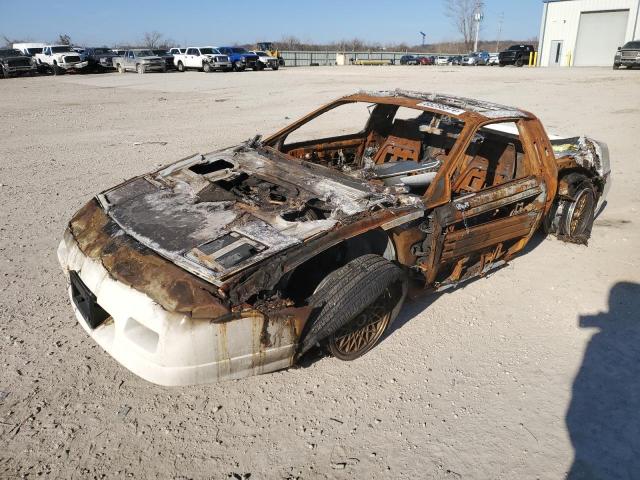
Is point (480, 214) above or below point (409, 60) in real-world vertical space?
below

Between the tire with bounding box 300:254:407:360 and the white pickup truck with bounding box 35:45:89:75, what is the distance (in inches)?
1132

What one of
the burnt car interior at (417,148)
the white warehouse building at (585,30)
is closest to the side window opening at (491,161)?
the burnt car interior at (417,148)

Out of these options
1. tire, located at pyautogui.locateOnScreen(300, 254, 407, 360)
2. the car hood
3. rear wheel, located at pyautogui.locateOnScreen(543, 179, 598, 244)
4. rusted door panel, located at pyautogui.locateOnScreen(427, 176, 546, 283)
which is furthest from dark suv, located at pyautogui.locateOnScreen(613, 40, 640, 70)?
tire, located at pyautogui.locateOnScreen(300, 254, 407, 360)

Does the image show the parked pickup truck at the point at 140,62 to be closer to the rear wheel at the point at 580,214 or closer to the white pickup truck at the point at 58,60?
the white pickup truck at the point at 58,60

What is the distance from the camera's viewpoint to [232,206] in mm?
3098

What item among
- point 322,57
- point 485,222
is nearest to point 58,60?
point 322,57

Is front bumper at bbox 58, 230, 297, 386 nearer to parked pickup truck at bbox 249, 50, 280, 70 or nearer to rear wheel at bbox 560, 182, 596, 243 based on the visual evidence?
rear wheel at bbox 560, 182, 596, 243

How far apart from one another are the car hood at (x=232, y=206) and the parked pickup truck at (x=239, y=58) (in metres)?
27.2

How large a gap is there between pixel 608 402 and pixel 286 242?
2073 millimetres

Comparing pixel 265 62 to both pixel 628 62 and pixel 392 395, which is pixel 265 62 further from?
pixel 392 395

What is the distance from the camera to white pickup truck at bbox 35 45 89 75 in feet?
85.2

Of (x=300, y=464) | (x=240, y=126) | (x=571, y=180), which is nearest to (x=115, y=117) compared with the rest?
(x=240, y=126)

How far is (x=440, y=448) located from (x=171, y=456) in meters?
1.35

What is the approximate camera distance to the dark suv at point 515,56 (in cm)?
3678
